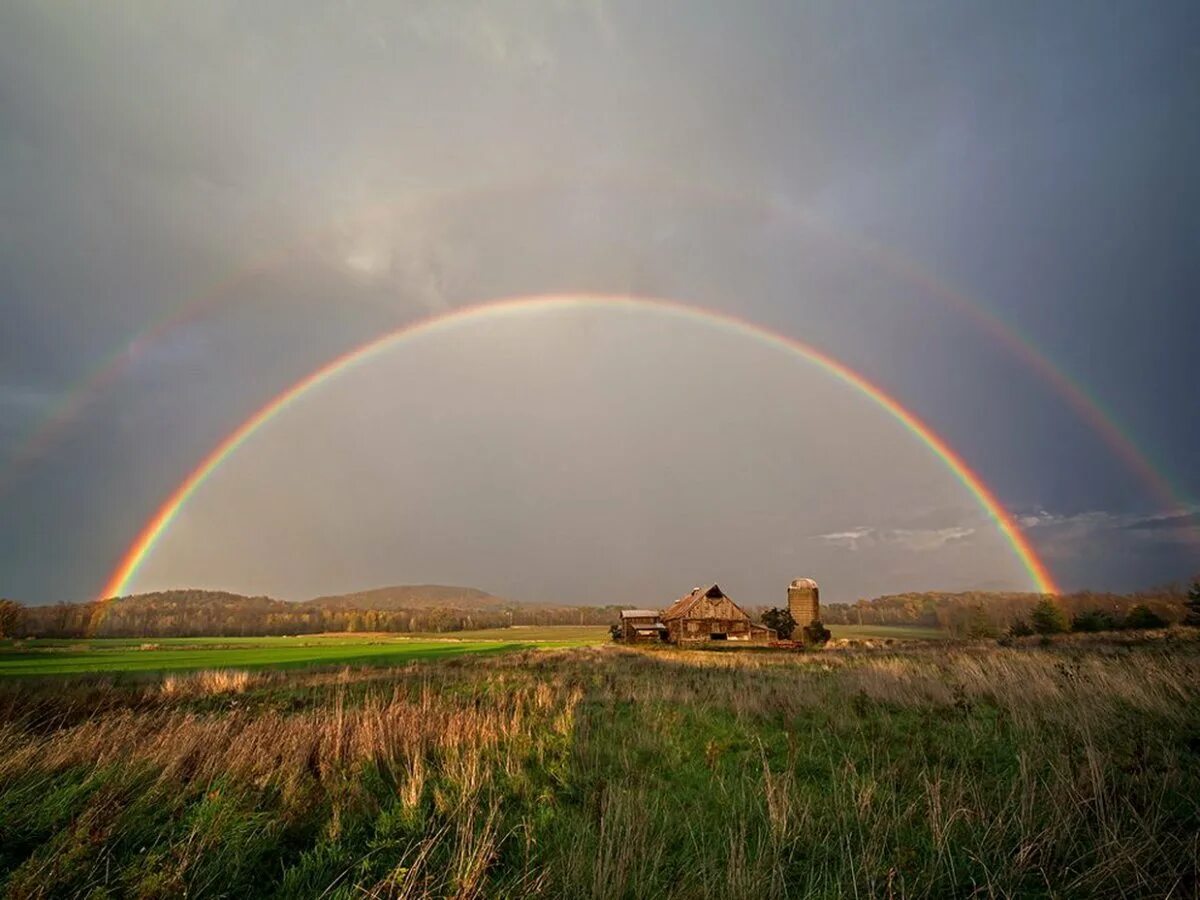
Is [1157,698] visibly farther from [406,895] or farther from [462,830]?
[406,895]

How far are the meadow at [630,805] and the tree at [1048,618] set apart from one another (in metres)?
66.8

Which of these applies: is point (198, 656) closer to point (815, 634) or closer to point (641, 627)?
point (641, 627)

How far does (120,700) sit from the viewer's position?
64.7 feet

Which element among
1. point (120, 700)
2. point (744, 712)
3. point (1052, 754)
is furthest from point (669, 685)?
point (120, 700)

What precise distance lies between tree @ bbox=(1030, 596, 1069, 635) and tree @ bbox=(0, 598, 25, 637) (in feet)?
514

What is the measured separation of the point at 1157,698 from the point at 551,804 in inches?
371

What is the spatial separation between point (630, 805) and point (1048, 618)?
261 ft

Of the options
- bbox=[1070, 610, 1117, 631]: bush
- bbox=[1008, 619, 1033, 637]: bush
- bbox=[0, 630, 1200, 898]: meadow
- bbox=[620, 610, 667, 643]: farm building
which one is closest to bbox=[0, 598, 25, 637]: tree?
bbox=[620, 610, 667, 643]: farm building

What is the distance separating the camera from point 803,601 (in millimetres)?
71750

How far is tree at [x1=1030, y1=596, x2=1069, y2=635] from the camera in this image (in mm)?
62612

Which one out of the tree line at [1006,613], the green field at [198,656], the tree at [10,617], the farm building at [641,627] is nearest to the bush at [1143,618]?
the tree line at [1006,613]

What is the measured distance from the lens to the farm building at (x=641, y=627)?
78062mm

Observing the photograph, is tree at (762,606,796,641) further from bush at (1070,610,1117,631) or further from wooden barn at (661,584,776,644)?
bush at (1070,610,1117,631)

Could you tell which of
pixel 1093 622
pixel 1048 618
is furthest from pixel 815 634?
pixel 1093 622
